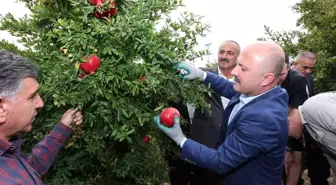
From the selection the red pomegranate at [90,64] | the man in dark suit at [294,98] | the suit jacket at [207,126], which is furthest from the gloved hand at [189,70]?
the man in dark suit at [294,98]

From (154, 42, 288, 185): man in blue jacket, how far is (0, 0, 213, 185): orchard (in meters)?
0.18

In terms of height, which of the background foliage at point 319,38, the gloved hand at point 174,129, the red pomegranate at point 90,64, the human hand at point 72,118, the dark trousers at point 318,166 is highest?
the red pomegranate at point 90,64

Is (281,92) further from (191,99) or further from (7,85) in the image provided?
(7,85)

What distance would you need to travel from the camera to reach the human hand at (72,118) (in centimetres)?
Result: 231

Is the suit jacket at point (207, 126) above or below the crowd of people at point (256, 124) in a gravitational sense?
below

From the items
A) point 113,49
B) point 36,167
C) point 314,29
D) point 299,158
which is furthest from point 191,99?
point 314,29

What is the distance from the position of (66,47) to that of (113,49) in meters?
0.26

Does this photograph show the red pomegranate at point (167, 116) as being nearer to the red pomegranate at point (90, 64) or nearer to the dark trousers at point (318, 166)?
the red pomegranate at point (90, 64)

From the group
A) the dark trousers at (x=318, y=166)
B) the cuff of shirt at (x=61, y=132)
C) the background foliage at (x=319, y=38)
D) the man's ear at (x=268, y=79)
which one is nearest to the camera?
the cuff of shirt at (x=61, y=132)

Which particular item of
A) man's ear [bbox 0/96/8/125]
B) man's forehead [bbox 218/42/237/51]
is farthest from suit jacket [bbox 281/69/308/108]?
man's ear [bbox 0/96/8/125]

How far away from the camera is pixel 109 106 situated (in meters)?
2.28

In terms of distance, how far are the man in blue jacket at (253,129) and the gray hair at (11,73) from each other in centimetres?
93

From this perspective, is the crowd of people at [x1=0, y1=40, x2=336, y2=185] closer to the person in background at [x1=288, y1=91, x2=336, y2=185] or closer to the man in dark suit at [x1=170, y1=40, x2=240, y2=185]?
the person in background at [x1=288, y1=91, x2=336, y2=185]

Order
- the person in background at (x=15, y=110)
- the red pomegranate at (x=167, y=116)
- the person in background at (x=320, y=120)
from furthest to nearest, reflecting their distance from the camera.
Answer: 1. the person in background at (x=320, y=120)
2. the red pomegranate at (x=167, y=116)
3. the person in background at (x=15, y=110)
